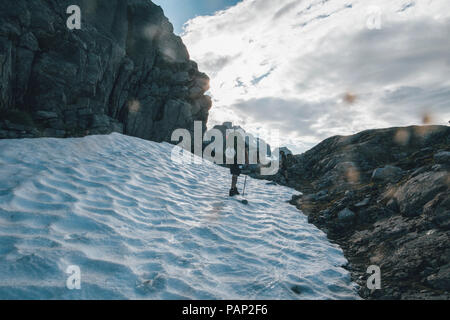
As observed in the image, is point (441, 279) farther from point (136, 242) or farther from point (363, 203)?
point (136, 242)

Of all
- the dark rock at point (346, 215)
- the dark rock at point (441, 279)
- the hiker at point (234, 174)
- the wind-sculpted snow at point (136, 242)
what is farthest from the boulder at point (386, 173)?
the dark rock at point (441, 279)

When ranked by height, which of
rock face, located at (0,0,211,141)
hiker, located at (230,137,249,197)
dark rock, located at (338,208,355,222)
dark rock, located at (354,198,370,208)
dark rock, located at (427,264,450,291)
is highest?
rock face, located at (0,0,211,141)

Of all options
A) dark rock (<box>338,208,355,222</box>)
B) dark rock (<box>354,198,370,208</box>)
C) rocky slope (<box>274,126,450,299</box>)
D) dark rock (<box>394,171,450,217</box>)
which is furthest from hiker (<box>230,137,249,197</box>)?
dark rock (<box>394,171,450,217</box>)

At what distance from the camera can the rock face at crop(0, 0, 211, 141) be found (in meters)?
12.5

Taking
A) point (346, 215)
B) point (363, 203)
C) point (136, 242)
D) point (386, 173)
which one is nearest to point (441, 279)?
point (346, 215)

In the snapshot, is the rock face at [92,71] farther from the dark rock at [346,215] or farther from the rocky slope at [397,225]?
the dark rock at [346,215]

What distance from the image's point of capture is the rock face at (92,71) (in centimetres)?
1248

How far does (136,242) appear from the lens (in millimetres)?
5051

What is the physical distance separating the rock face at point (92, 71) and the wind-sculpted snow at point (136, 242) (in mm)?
5694

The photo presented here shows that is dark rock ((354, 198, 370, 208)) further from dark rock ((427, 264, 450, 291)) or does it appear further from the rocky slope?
dark rock ((427, 264, 450, 291))

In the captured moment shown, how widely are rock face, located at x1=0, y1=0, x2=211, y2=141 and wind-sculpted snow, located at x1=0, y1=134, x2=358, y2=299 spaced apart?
5.69m
